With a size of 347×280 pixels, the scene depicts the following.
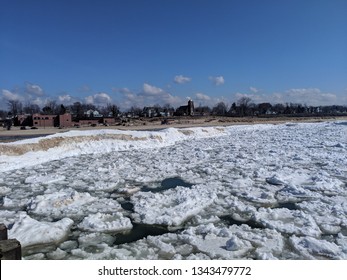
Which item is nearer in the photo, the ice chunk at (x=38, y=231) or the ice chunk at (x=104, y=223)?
the ice chunk at (x=38, y=231)

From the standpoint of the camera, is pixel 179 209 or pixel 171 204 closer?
pixel 179 209

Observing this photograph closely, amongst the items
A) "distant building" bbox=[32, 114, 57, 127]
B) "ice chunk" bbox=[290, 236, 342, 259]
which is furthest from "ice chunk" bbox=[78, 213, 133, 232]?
"distant building" bbox=[32, 114, 57, 127]

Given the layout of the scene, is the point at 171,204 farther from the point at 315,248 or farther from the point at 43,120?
the point at 43,120

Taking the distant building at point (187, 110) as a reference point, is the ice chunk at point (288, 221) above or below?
below

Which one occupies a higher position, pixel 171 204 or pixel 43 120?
pixel 43 120

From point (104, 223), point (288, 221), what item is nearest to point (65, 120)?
point (104, 223)

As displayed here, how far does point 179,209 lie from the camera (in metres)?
7.15

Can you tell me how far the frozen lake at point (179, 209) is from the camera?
5.15 meters

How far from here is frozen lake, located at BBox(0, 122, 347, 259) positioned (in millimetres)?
5152

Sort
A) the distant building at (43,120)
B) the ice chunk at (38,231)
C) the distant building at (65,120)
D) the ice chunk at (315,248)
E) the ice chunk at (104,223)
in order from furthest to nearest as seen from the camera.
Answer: the distant building at (65,120), the distant building at (43,120), the ice chunk at (104,223), the ice chunk at (38,231), the ice chunk at (315,248)

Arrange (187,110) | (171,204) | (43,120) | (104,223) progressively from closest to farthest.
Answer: (104,223)
(171,204)
(43,120)
(187,110)

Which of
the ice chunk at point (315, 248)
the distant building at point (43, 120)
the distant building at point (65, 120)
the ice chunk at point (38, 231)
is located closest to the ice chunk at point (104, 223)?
the ice chunk at point (38, 231)

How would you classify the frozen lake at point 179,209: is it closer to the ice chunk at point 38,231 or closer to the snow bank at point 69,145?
the ice chunk at point 38,231
